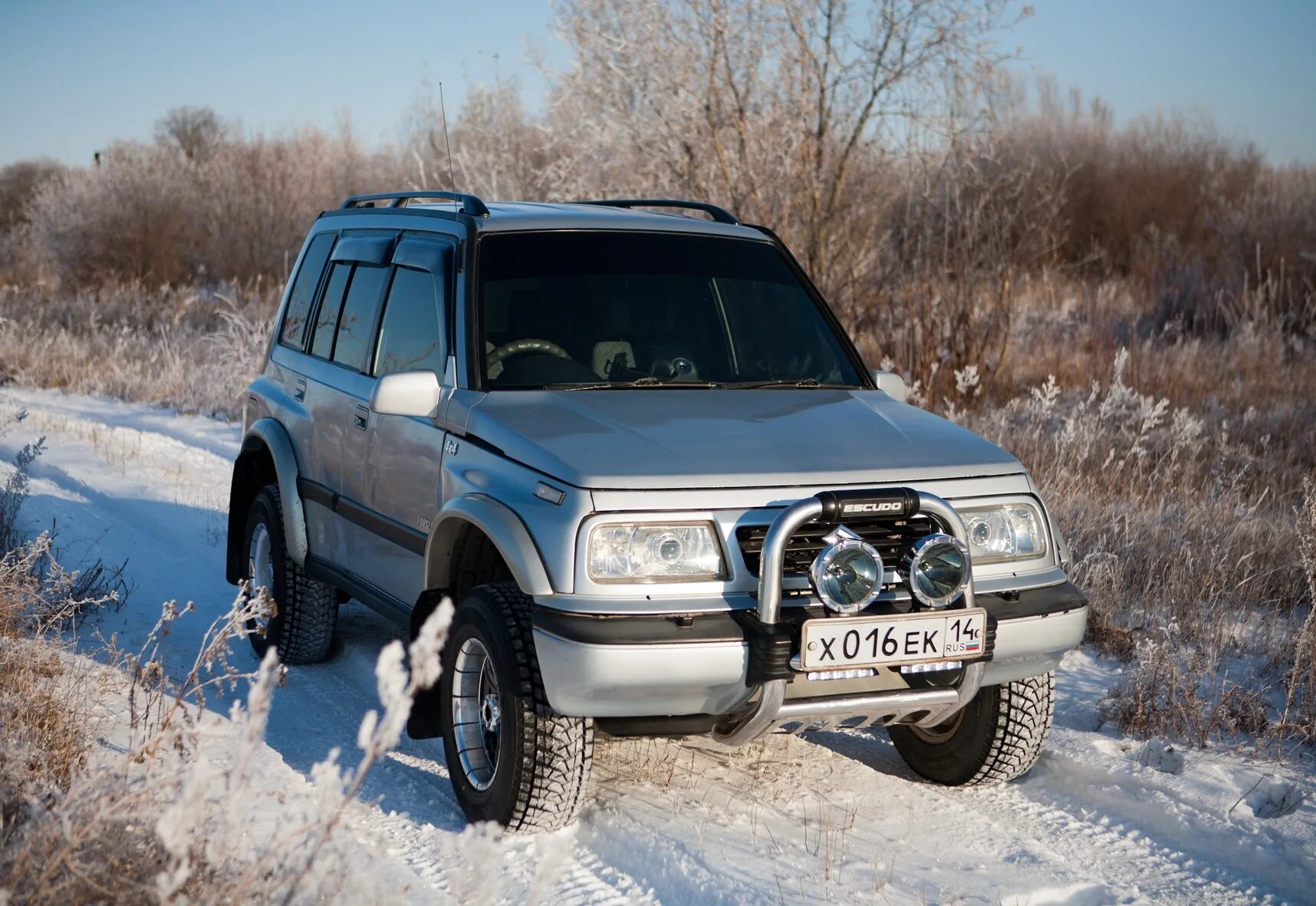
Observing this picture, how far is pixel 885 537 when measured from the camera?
3854mm

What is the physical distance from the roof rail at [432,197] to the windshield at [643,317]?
0.61ft

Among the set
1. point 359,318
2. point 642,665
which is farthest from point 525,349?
point 642,665

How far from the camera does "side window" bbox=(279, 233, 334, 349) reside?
6113 millimetres

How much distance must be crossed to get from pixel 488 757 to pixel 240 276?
26097mm

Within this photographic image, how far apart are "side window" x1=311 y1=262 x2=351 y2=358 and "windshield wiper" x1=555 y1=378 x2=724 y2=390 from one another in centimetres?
160

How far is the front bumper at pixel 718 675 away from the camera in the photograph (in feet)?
11.7

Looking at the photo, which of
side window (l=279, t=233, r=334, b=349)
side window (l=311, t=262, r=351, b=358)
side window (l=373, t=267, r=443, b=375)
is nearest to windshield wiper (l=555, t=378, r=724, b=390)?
side window (l=373, t=267, r=443, b=375)

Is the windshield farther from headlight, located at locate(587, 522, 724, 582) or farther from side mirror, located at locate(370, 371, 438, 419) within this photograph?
headlight, located at locate(587, 522, 724, 582)

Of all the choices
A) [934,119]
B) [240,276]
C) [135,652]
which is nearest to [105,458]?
[135,652]

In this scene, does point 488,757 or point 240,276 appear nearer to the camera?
point 488,757

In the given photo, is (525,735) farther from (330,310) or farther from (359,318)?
(330,310)

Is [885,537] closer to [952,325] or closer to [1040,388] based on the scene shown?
[952,325]

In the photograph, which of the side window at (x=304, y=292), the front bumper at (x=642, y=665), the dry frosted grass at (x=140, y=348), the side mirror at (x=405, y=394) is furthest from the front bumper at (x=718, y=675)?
the dry frosted grass at (x=140, y=348)

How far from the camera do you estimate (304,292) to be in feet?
20.5
